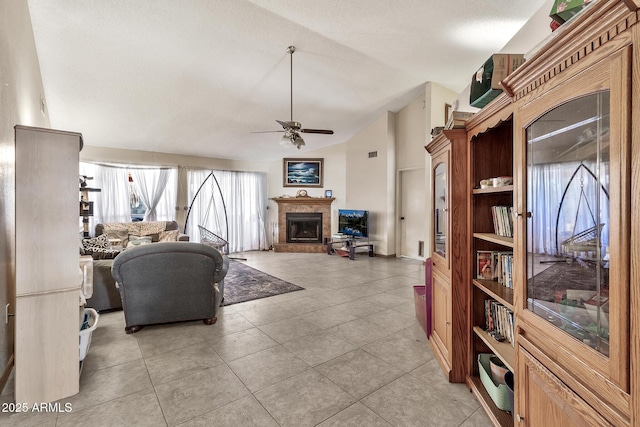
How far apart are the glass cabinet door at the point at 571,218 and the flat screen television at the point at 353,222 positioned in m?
5.79

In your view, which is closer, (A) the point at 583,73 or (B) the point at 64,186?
(A) the point at 583,73

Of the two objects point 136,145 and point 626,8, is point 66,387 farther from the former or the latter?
point 136,145

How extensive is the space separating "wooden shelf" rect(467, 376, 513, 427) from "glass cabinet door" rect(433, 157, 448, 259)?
2.82ft

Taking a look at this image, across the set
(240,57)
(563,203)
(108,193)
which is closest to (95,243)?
(108,193)

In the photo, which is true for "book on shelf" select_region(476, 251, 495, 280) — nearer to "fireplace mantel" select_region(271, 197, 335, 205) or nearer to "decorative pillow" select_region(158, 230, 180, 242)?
"decorative pillow" select_region(158, 230, 180, 242)

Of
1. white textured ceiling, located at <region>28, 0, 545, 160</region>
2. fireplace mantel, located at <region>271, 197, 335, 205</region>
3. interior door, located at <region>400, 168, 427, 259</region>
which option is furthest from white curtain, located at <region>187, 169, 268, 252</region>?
interior door, located at <region>400, 168, 427, 259</region>

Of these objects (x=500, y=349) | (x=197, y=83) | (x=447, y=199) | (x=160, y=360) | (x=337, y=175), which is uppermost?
(x=197, y=83)

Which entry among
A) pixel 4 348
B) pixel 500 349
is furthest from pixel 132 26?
pixel 500 349

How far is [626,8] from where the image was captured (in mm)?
768

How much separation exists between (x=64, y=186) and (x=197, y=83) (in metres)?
2.94

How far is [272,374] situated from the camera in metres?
2.24

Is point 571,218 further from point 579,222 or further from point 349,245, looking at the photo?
point 349,245

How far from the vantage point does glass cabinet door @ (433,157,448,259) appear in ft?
7.36

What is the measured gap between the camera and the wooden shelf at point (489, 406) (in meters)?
1.65
